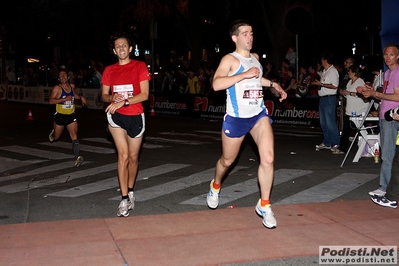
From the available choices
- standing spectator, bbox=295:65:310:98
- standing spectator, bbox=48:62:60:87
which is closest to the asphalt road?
standing spectator, bbox=295:65:310:98

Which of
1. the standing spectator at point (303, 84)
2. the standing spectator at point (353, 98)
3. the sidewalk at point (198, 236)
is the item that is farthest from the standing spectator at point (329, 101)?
the sidewalk at point (198, 236)

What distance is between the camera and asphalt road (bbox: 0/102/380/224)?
28.2 ft

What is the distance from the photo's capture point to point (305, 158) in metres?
12.5

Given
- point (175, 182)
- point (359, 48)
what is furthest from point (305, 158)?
point (359, 48)

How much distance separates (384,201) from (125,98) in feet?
11.7

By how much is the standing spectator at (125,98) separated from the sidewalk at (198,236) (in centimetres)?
73

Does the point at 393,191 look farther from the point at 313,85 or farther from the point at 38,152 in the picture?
the point at 313,85

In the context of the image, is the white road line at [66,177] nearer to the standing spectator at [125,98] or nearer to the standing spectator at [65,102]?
the standing spectator at [65,102]

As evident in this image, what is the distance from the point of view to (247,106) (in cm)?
712

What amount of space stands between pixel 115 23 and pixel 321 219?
31159 millimetres

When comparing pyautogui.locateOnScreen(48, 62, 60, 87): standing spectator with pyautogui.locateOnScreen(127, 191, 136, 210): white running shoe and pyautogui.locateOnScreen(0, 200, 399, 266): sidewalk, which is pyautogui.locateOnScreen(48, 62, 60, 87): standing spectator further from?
pyautogui.locateOnScreen(0, 200, 399, 266): sidewalk

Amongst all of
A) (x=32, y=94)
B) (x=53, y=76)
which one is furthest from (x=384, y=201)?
(x=32, y=94)

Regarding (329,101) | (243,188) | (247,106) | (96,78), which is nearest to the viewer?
(247,106)

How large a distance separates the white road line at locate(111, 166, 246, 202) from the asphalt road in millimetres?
15
